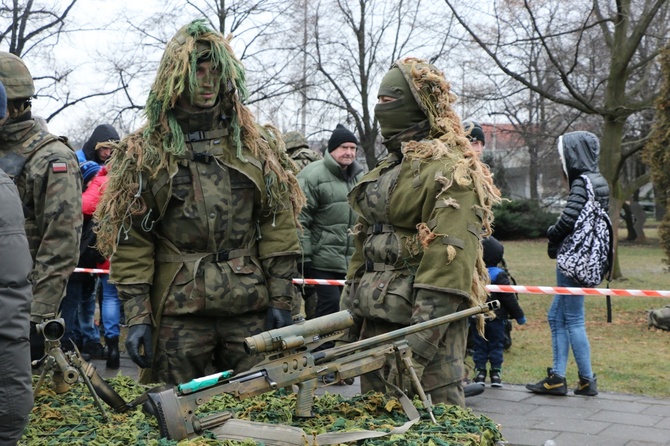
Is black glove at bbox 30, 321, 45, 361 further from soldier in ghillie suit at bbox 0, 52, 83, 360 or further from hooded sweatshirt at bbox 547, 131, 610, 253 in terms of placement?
hooded sweatshirt at bbox 547, 131, 610, 253

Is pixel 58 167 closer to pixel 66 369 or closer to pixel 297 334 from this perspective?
pixel 66 369

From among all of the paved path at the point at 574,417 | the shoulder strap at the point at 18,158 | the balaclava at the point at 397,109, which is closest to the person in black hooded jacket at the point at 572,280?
the paved path at the point at 574,417

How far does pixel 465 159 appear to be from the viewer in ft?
12.7

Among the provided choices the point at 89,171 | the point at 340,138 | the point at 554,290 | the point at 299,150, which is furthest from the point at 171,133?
the point at 299,150

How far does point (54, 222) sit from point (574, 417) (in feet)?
13.8

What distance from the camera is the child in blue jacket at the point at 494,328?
299 inches

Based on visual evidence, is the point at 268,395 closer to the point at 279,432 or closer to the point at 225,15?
the point at 279,432

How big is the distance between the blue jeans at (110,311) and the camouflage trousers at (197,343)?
13.2ft

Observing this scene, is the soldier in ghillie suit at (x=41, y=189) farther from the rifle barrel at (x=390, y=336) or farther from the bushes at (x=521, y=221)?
the bushes at (x=521, y=221)

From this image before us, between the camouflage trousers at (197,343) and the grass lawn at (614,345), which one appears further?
the grass lawn at (614,345)

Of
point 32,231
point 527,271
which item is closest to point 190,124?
point 32,231

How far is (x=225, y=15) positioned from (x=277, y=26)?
139 centimetres

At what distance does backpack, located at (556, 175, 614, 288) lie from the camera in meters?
7.03

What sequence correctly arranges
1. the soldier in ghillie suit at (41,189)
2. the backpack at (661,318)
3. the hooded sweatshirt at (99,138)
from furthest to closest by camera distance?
the backpack at (661,318), the hooded sweatshirt at (99,138), the soldier in ghillie suit at (41,189)
